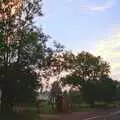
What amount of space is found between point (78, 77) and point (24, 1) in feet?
210

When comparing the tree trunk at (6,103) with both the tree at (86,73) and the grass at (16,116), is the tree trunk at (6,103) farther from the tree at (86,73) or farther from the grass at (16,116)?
the tree at (86,73)

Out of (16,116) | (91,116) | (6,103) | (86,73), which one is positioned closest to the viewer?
(16,116)

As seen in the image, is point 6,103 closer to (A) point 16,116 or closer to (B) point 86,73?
(A) point 16,116

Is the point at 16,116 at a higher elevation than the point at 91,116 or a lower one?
lower

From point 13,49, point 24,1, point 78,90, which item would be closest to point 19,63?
point 13,49

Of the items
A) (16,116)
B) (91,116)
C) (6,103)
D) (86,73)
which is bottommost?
(16,116)

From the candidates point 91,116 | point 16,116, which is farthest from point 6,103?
point 91,116

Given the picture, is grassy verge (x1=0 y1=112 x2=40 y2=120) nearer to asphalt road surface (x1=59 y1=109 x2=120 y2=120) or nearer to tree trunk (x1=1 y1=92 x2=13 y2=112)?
tree trunk (x1=1 y1=92 x2=13 y2=112)

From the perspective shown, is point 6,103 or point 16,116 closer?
point 16,116

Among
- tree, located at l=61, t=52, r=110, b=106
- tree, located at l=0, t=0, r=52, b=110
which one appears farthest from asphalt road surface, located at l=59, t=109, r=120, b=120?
tree, located at l=61, t=52, r=110, b=106

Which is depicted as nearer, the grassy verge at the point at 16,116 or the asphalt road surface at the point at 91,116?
the grassy verge at the point at 16,116

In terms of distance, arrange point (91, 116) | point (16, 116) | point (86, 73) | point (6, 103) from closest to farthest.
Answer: point (16, 116)
point (6, 103)
point (91, 116)
point (86, 73)

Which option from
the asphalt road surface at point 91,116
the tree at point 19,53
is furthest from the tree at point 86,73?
the tree at point 19,53

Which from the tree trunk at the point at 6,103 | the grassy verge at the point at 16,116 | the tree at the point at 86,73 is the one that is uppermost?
the tree at the point at 86,73
